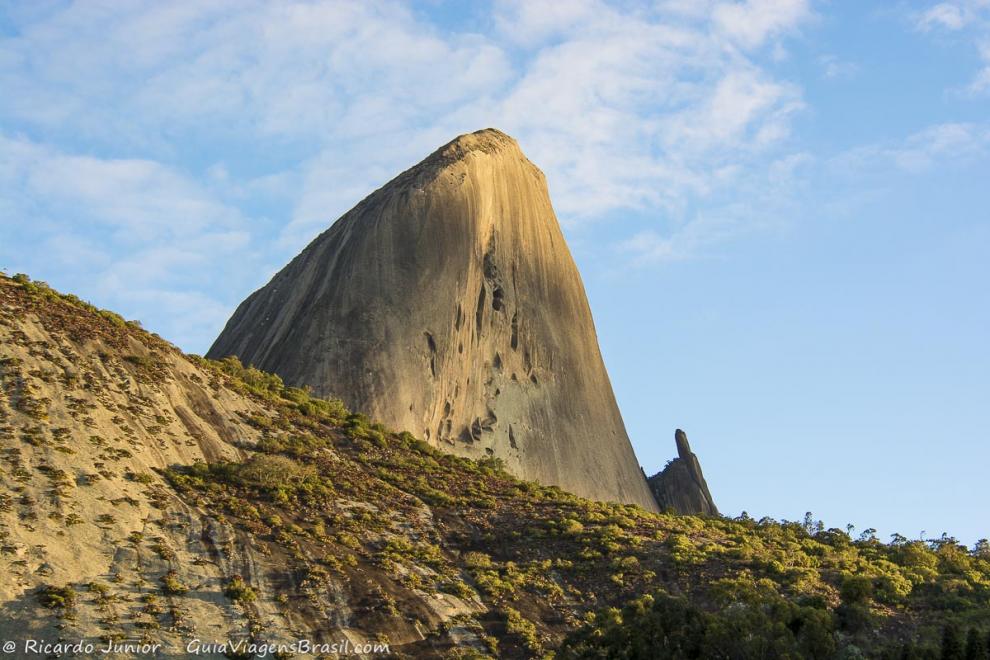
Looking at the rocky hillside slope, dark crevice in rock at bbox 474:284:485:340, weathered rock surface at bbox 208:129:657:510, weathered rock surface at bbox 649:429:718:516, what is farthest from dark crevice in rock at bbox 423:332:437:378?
weathered rock surface at bbox 649:429:718:516

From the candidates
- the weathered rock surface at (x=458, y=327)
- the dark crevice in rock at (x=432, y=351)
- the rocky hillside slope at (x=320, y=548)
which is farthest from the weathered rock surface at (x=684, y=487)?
the rocky hillside slope at (x=320, y=548)

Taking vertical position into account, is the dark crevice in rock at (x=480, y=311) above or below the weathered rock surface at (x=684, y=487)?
above

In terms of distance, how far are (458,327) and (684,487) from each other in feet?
85.4

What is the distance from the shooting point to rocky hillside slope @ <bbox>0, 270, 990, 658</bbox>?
38.1 meters

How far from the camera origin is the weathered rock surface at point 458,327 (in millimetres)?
70938

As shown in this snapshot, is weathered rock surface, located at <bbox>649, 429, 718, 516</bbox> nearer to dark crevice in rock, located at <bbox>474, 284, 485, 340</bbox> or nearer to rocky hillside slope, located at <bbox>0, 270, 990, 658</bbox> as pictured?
dark crevice in rock, located at <bbox>474, 284, 485, 340</bbox>

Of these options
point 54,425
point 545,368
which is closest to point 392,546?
point 54,425

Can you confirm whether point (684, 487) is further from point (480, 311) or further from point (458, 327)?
point (458, 327)

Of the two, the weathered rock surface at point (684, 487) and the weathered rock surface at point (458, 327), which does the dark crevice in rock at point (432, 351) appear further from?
the weathered rock surface at point (684, 487)

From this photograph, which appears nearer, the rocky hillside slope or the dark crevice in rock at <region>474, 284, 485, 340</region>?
the rocky hillside slope

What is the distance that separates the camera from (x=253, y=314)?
81.9 meters

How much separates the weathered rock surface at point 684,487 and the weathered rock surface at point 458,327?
24.4ft

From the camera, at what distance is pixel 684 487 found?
9156 centimetres

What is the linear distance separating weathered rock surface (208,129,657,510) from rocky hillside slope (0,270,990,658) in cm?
841
